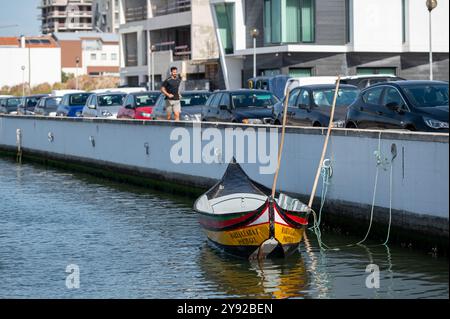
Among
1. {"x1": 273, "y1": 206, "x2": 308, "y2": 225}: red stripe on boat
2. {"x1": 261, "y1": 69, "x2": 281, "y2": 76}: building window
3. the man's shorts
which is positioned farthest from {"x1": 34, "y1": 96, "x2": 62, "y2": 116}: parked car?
{"x1": 273, "y1": 206, "x2": 308, "y2": 225}: red stripe on boat

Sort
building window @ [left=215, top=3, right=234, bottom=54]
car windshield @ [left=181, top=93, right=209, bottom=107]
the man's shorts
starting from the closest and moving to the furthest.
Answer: the man's shorts < car windshield @ [left=181, top=93, right=209, bottom=107] < building window @ [left=215, top=3, right=234, bottom=54]

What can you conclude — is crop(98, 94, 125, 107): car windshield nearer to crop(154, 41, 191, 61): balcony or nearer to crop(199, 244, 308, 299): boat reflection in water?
crop(199, 244, 308, 299): boat reflection in water

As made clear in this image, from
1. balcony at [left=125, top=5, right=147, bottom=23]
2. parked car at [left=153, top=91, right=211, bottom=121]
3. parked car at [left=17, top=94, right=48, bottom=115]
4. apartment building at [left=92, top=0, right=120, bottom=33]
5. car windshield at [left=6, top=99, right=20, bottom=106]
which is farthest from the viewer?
apartment building at [left=92, top=0, right=120, bottom=33]

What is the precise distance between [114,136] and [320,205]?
14.7m

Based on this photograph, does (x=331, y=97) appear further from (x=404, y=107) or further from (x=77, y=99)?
(x=77, y=99)

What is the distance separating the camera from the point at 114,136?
116 ft

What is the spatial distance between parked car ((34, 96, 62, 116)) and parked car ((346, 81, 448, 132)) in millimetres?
30680

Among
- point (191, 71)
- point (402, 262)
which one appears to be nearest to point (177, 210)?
point (402, 262)

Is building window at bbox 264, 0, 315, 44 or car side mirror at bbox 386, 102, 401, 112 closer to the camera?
car side mirror at bbox 386, 102, 401, 112

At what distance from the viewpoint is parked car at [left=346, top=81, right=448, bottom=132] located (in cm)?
2198

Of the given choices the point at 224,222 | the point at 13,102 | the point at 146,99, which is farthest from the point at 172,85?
the point at 13,102

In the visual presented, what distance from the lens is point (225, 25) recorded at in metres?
61.7

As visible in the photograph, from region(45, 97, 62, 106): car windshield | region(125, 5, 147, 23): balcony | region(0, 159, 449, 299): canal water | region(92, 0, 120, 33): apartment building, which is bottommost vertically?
region(0, 159, 449, 299): canal water
